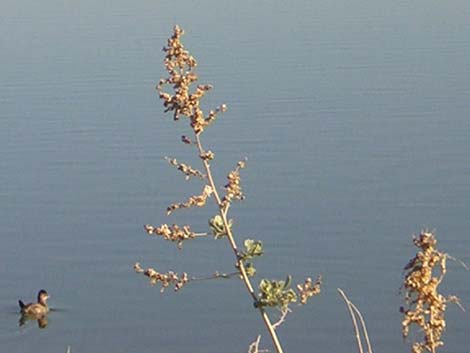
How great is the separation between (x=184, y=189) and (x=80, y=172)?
4.46ft

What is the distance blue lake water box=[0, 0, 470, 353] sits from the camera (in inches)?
384

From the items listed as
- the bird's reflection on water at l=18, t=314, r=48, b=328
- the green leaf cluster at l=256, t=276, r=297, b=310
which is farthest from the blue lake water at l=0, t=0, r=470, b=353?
the green leaf cluster at l=256, t=276, r=297, b=310

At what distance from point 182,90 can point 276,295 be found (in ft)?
1.13

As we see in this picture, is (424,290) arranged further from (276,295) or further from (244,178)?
(244,178)

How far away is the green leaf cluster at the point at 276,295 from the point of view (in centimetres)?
193

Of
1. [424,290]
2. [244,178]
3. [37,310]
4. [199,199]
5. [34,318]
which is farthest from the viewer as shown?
[244,178]

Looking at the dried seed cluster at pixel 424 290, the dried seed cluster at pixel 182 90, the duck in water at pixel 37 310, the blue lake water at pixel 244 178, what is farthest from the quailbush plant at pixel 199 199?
the duck in water at pixel 37 310

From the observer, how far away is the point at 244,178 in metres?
11.9

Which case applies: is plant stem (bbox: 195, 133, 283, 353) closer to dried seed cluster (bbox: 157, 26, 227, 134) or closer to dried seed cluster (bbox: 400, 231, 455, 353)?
dried seed cluster (bbox: 157, 26, 227, 134)

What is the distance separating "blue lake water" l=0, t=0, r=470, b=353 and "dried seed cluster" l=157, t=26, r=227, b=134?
707 cm

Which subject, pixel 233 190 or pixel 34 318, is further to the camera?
pixel 34 318

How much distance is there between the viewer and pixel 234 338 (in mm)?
9367

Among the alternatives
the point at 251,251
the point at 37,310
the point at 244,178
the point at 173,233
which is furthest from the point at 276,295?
the point at 244,178

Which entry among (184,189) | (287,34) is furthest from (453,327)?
(287,34)
